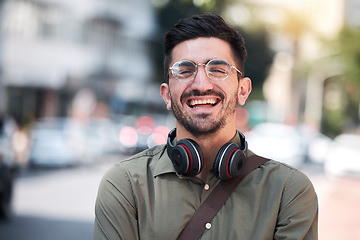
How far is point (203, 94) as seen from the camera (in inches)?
104

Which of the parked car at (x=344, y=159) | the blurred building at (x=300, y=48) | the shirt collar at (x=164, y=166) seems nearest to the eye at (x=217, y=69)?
the shirt collar at (x=164, y=166)

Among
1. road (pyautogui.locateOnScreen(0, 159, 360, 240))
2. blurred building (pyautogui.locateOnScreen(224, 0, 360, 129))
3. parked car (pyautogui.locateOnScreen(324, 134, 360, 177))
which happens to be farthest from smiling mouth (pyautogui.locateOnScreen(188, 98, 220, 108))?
blurred building (pyautogui.locateOnScreen(224, 0, 360, 129))

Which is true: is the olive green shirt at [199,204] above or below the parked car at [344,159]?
above

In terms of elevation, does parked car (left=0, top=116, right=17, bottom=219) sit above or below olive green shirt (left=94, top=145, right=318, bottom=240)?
below

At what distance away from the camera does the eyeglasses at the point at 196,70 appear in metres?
2.66

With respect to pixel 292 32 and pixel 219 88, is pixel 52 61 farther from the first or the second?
pixel 219 88

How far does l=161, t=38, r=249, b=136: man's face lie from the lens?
2.65 meters

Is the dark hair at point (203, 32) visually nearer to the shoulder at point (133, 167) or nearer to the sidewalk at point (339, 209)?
the shoulder at point (133, 167)

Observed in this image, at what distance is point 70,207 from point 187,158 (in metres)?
10.7

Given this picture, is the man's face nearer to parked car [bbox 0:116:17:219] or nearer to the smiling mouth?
the smiling mouth

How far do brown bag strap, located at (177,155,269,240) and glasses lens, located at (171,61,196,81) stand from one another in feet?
1.49

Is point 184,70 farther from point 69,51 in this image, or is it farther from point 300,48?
point 300,48

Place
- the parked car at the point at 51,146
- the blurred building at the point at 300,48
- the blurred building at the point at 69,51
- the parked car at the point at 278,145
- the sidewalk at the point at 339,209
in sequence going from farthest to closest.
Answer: the blurred building at the point at 300,48 < the blurred building at the point at 69,51 < the parked car at the point at 278,145 < the parked car at the point at 51,146 < the sidewalk at the point at 339,209

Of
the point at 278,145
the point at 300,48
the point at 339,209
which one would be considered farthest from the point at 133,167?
the point at 300,48
